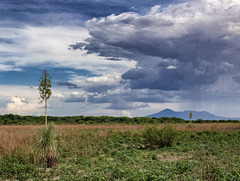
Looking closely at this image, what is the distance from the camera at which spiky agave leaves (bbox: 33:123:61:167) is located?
34.7 ft

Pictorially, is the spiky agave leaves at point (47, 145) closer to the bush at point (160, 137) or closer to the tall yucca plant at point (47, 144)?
the tall yucca plant at point (47, 144)

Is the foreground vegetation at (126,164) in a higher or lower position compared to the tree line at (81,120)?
lower

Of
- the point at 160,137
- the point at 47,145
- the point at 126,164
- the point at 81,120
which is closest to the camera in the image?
the point at 126,164

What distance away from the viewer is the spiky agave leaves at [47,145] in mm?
10570

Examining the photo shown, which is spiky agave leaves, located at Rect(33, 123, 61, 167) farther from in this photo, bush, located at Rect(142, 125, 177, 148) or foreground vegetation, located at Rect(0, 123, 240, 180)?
bush, located at Rect(142, 125, 177, 148)

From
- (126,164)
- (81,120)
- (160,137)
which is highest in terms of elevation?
(81,120)

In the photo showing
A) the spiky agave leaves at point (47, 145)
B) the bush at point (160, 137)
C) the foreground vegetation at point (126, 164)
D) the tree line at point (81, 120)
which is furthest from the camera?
the tree line at point (81, 120)

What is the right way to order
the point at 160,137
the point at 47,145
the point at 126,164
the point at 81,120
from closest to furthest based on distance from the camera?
the point at 126,164, the point at 47,145, the point at 160,137, the point at 81,120

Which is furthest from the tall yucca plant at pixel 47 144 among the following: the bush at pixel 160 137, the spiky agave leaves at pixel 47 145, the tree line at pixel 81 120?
the tree line at pixel 81 120

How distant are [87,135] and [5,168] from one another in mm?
8292

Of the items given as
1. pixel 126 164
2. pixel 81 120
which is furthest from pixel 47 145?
pixel 81 120

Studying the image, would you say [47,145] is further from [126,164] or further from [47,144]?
[126,164]

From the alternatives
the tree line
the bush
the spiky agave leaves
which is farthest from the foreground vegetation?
the tree line

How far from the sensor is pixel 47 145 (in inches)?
419
